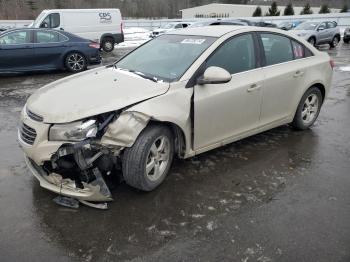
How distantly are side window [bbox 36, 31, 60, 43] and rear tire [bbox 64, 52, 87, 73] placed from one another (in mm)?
628

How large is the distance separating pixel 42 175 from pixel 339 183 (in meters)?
3.19

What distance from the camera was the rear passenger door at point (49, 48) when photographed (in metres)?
11.2

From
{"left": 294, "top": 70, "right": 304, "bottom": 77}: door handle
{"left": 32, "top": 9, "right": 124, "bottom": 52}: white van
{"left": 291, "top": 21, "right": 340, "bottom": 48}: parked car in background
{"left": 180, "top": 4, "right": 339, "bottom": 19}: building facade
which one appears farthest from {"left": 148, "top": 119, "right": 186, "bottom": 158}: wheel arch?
{"left": 180, "top": 4, "right": 339, "bottom": 19}: building facade

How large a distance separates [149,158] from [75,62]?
886 cm

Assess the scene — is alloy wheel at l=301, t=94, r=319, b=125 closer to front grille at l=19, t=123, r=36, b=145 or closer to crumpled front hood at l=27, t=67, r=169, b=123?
crumpled front hood at l=27, t=67, r=169, b=123

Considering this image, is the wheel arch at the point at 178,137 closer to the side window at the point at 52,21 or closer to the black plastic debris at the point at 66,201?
the black plastic debris at the point at 66,201

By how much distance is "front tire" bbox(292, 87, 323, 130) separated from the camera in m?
5.71

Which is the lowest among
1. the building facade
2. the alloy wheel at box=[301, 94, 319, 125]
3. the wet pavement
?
the wet pavement

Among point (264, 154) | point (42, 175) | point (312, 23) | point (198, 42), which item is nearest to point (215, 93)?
point (198, 42)

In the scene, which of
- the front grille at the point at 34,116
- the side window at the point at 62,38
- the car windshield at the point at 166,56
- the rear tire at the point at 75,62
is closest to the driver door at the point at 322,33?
the rear tire at the point at 75,62

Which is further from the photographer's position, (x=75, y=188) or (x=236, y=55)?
(x=236, y=55)

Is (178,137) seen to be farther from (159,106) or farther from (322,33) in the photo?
(322,33)

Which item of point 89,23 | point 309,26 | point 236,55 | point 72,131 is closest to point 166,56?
point 236,55

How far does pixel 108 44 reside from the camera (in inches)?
757
